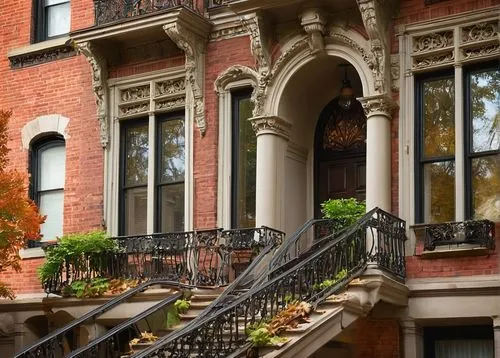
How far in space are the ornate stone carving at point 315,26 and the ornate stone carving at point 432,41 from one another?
1.49 metres

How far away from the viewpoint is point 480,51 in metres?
16.6

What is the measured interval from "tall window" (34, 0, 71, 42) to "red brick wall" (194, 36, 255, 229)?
385cm

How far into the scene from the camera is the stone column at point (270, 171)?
709 inches

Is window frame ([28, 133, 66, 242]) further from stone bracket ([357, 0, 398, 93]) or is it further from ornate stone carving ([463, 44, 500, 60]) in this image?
ornate stone carving ([463, 44, 500, 60])

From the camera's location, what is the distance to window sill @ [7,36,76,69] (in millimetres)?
21312

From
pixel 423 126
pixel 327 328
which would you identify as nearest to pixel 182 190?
pixel 423 126

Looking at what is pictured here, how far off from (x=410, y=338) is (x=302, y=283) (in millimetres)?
2429

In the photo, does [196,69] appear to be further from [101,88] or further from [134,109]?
Answer: [101,88]

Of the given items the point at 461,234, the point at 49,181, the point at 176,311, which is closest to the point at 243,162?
the point at 176,311

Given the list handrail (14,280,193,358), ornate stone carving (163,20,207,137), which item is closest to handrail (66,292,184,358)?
handrail (14,280,193,358)

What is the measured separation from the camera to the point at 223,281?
58.1 ft

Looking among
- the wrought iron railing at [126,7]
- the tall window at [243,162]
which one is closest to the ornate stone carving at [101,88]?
the wrought iron railing at [126,7]

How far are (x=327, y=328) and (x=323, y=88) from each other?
5.99 m

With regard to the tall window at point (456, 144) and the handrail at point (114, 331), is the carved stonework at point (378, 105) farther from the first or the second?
the handrail at point (114, 331)
